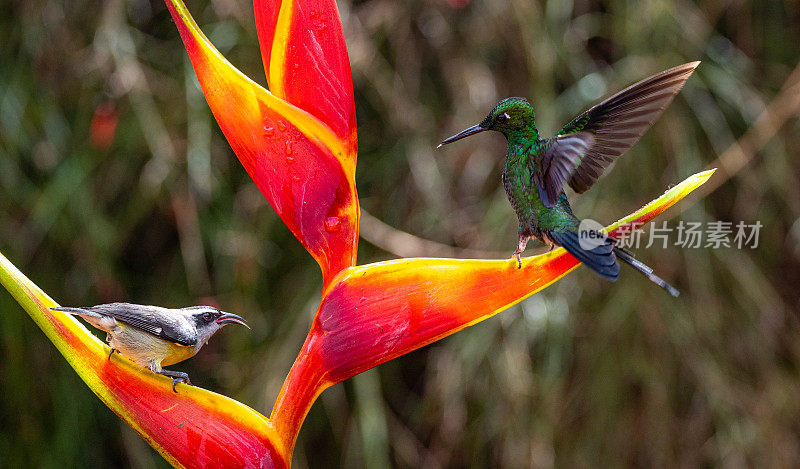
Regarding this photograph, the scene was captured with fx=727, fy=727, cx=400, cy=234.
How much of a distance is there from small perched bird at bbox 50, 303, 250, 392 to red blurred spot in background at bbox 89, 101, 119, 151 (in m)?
0.80

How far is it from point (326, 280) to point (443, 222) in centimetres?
80

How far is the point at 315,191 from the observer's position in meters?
0.24

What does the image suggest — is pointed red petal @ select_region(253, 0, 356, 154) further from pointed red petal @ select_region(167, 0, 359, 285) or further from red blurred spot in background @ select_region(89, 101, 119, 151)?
red blurred spot in background @ select_region(89, 101, 119, 151)

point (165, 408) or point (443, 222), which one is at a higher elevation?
point (165, 408)

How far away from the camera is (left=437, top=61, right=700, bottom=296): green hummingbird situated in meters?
0.21

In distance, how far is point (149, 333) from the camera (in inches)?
9.4

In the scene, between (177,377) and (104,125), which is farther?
(104,125)

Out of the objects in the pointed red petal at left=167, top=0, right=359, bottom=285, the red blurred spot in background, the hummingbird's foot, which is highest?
the pointed red petal at left=167, top=0, right=359, bottom=285

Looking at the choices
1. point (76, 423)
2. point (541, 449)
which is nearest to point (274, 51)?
point (541, 449)

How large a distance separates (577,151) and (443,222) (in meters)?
0.83

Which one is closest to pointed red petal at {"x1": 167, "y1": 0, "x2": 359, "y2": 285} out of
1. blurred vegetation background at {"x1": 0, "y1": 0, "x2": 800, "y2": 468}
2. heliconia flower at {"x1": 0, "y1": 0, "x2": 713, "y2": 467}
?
heliconia flower at {"x1": 0, "y1": 0, "x2": 713, "y2": 467}

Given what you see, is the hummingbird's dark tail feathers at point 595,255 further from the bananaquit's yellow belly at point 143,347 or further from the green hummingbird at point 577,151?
the bananaquit's yellow belly at point 143,347

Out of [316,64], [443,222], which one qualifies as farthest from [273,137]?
[443,222]

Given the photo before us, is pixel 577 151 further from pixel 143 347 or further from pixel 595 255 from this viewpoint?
pixel 143 347
